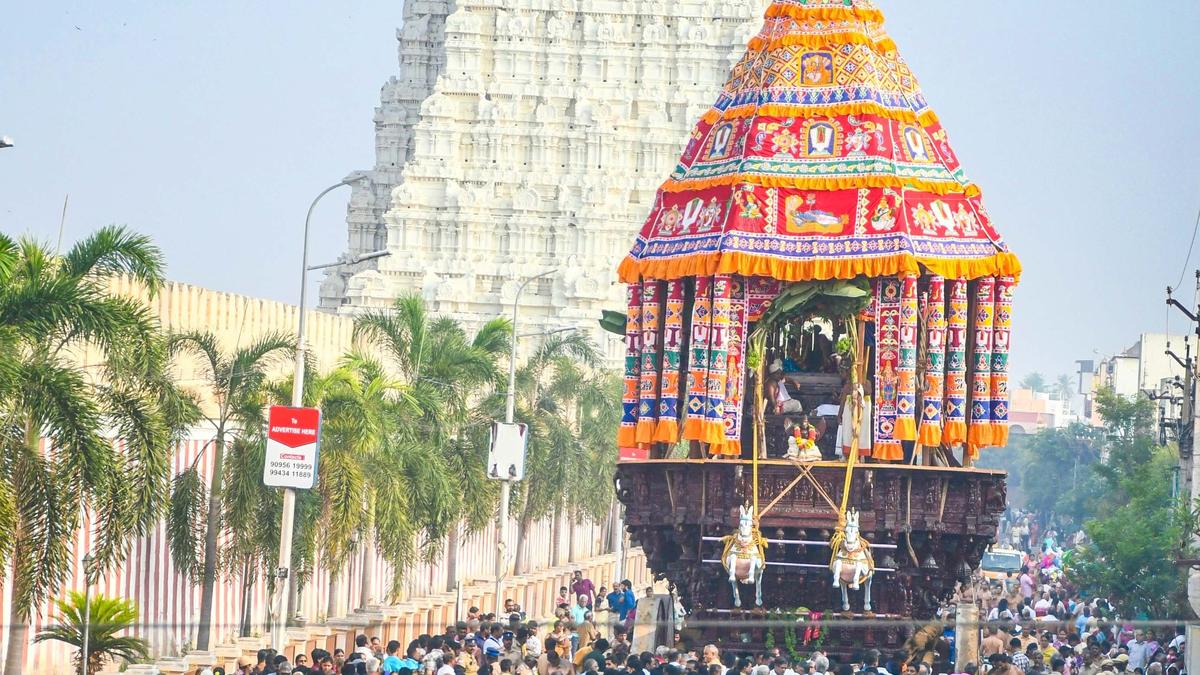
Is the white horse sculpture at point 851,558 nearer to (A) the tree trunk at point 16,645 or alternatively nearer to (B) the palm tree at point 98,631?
(B) the palm tree at point 98,631

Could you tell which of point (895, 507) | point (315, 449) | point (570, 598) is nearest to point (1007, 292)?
point (895, 507)

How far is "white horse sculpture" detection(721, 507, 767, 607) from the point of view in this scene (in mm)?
31641

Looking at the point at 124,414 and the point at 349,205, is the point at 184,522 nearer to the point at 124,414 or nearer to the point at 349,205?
the point at 124,414

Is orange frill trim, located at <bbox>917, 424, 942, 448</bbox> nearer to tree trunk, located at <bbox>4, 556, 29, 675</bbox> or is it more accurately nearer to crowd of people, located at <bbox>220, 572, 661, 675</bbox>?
crowd of people, located at <bbox>220, 572, 661, 675</bbox>

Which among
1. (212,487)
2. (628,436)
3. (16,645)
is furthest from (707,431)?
(16,645)

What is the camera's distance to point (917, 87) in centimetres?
3394

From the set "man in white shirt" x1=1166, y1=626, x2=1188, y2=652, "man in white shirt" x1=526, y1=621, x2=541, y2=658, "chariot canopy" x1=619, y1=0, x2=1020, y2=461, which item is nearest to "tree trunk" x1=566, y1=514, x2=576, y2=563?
"man in white shirt" x1=1166, y1=626, x2=1188, y2=652

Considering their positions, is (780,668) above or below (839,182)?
below

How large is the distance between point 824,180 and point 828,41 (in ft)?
5.81

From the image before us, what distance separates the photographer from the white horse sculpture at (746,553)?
3164cm

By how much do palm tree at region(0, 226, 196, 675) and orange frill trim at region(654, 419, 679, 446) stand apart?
25.1 feet

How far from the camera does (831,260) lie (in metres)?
32.1

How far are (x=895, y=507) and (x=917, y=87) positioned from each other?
539 centimetres

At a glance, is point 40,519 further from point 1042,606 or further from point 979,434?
point 1042,606
